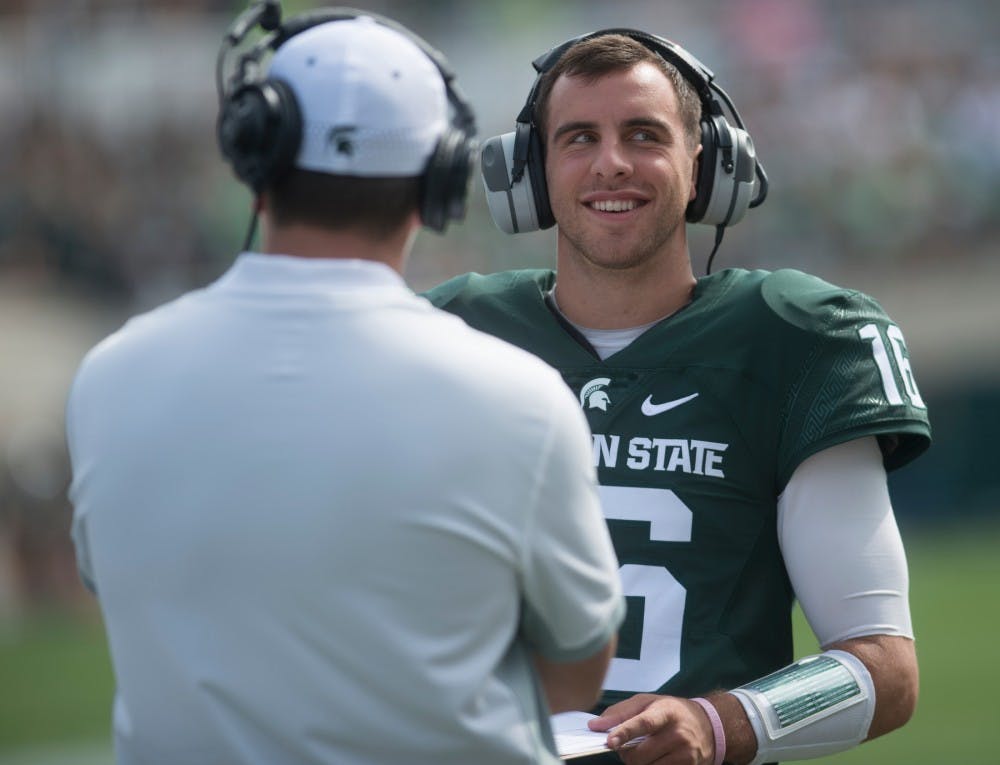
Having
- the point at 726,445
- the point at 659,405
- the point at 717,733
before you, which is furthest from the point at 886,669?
the point at 659,405

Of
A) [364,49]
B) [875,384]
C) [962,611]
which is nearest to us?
[364,49]

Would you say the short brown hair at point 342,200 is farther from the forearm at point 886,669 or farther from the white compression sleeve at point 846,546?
the forearm at point 886,669

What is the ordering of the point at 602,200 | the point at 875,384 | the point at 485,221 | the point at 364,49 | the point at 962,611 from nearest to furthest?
the point at 364,49 → the point at 875,384 → the point at 602,200 → the point at 962,611 → the point at 485,221

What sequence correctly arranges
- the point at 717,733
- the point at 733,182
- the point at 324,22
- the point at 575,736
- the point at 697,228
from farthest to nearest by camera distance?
the point at 697,228 < the point at 733,182 < the point at 717,733 < the point at 575,736 < the point at 324,22

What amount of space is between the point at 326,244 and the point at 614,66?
1.14 meters

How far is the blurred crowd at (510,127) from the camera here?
46.6 ft

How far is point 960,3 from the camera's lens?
50.8 feet

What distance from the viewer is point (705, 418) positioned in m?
2.69

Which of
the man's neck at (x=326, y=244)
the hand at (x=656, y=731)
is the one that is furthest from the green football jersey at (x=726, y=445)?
the man's neck at (x=326, y=244)

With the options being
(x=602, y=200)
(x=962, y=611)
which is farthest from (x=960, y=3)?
(x=602, y=200)

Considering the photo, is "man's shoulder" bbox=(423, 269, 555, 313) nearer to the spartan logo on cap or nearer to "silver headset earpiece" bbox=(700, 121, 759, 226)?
"silver headset earpiece" bbox=(700, 121, 759, 226)

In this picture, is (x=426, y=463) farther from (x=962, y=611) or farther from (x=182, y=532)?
(x=962, y=611)

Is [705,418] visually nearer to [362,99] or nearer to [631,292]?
[631,292]

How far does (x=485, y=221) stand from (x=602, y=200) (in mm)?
11936
